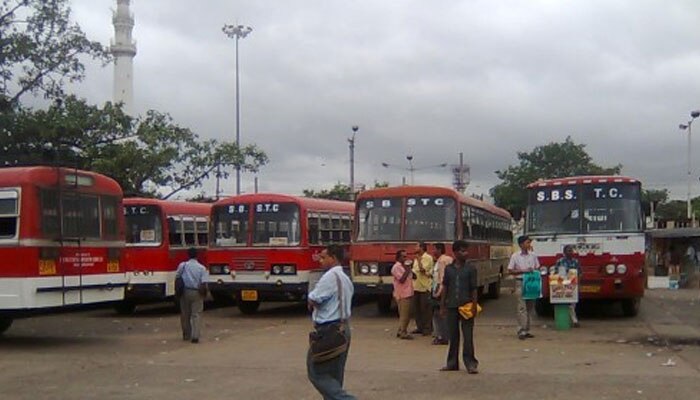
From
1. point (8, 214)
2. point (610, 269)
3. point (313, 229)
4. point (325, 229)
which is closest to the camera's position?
point (8, 214)

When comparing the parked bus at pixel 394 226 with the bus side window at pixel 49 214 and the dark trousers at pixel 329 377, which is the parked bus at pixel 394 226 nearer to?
the bus side window at pixel 49 214

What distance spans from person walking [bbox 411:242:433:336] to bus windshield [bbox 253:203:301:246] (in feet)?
15.6

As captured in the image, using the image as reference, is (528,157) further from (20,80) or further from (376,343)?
(376,343)

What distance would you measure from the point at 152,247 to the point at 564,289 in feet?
31.9

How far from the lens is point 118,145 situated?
3166cm

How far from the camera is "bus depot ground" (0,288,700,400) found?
10047 millimetres

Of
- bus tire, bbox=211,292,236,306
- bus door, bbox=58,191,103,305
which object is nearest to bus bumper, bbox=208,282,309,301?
bus tire, bbox=211,292,236,306

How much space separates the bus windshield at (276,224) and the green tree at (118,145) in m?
8.80

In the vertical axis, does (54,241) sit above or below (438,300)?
above

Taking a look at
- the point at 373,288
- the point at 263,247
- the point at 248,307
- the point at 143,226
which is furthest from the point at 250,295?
the point at 143,226

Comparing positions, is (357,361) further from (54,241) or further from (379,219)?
(379,219)

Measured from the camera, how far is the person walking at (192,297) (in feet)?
49.3

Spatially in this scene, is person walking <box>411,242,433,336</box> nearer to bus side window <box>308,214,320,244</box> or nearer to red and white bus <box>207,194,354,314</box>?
red and white bus <box>207,194,354,314</box>

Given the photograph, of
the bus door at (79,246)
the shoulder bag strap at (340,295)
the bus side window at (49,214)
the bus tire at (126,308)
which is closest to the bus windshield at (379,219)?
the bus door at (79,246)
